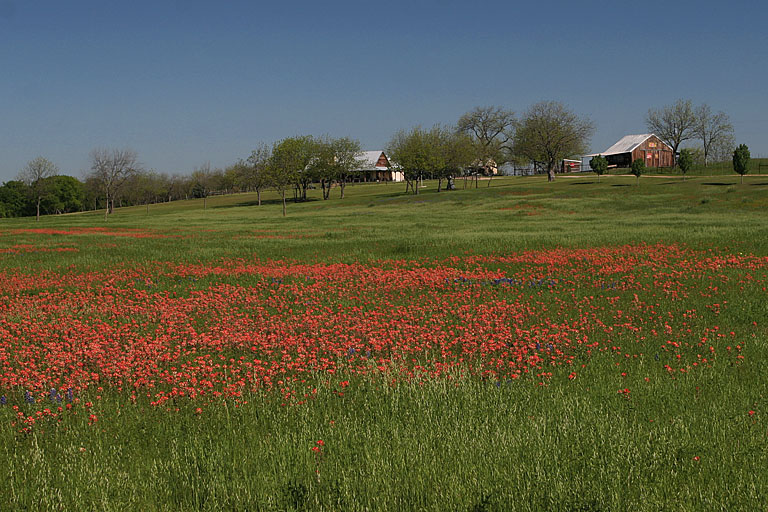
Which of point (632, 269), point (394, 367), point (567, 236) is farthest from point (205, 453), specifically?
point (567, 236)

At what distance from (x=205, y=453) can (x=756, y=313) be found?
993cm

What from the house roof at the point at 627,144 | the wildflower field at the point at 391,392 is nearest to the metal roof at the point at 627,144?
the house roof at the point at 627,144

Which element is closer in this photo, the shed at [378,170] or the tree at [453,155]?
the tree at [453,155]

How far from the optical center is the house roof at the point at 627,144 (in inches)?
4958

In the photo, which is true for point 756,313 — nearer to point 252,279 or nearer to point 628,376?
point 628,376

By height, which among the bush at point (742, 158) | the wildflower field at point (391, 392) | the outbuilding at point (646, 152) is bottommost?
the wildflower field at point (391, 392)

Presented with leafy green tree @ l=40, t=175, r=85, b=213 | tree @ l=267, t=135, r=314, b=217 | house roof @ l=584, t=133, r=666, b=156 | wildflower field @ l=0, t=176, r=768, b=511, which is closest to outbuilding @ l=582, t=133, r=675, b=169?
house roof @ l=584, t=133, r=666, b=156

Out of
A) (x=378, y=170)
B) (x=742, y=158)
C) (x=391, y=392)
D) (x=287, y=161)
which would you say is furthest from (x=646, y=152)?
(x=391, y=392)

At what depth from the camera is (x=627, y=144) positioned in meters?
131

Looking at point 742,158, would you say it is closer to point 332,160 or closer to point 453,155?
point 453,155

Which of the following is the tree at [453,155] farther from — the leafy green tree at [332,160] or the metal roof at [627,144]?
the metal roof at [627,144]

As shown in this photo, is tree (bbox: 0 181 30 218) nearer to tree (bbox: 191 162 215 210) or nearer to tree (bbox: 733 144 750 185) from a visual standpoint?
tree (bbox: 191 162 215 210)

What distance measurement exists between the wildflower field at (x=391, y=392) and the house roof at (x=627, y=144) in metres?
124

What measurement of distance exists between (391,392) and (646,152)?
13544 cm
